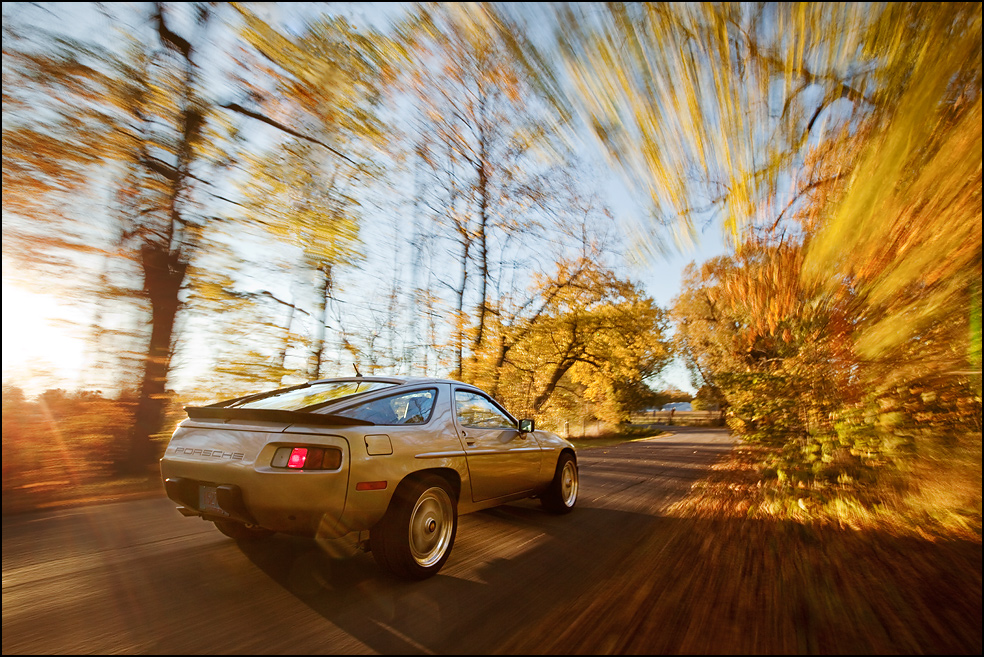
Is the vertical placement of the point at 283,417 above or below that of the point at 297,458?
above

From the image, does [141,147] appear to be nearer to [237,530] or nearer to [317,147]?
[317,147]

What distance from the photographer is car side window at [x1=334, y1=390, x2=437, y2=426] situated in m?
3.70

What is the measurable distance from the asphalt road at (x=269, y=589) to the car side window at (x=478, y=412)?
1.11 m

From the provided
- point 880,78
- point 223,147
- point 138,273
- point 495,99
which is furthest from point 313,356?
point 880,78

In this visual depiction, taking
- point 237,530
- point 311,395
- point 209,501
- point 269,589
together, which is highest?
point 311,395

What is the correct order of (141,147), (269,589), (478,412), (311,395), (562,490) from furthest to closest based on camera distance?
(141,147), (562,490), (478,412), (311,395), (269,589)

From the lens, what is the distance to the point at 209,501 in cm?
339

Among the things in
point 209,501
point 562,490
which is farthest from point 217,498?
point 562,490

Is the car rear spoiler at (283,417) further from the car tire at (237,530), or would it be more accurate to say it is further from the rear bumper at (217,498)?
the car tire at (237,530)

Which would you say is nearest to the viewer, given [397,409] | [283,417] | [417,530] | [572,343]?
[283,417]

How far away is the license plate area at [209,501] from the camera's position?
10.9ft

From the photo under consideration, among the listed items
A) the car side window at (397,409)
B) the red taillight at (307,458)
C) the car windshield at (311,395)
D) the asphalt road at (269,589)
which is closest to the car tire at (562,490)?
the asphalt road at (269,589)

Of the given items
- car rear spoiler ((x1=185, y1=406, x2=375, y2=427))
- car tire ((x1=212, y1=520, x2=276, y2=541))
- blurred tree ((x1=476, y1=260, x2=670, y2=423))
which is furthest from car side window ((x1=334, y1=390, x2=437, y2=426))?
blurred tree ((x1=476, y1=260, x2=670, y2=423))

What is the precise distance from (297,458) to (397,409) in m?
0.95
